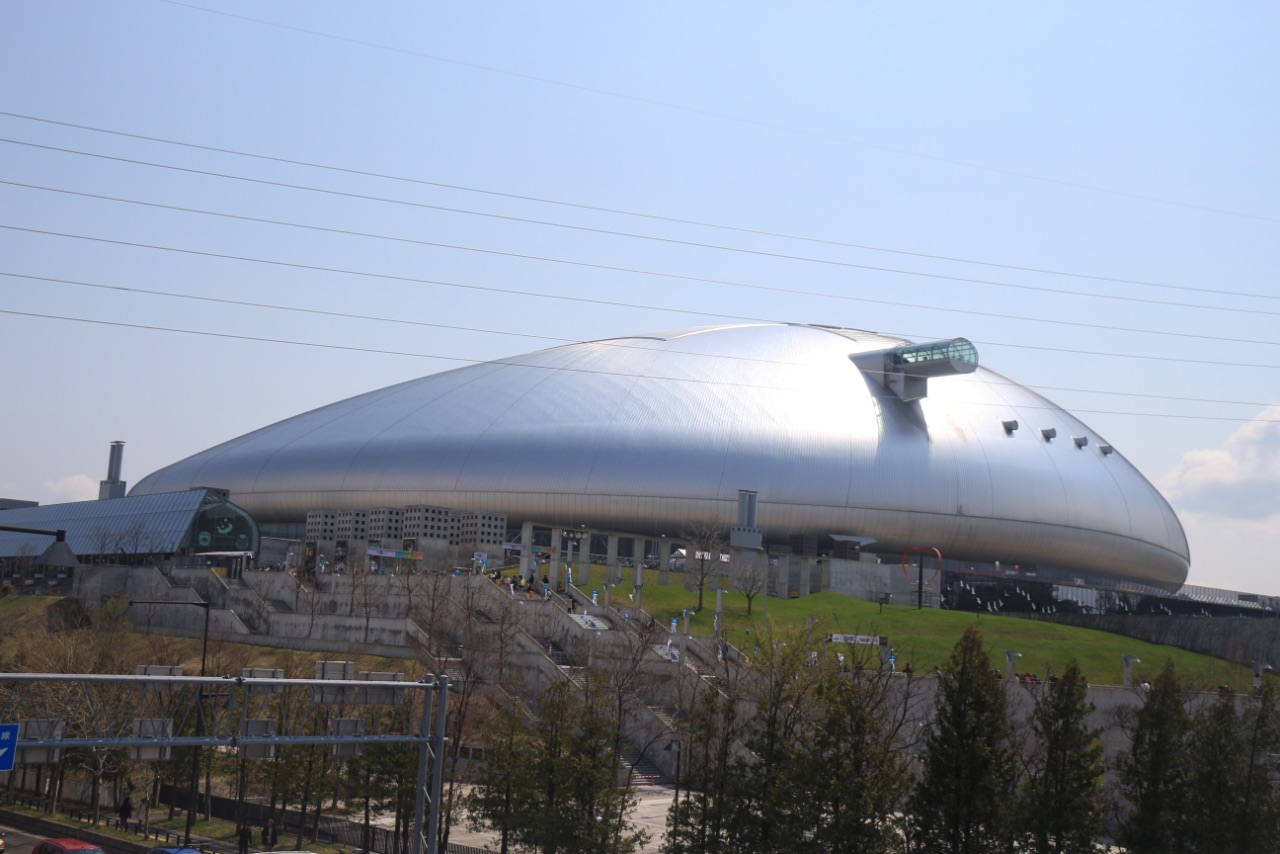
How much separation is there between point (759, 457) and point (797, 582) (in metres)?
10.6

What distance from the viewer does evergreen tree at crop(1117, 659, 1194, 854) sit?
34.4 m

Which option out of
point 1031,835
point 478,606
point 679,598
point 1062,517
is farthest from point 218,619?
point 1062,517

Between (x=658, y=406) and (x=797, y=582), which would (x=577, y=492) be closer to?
(x=658, y=406)

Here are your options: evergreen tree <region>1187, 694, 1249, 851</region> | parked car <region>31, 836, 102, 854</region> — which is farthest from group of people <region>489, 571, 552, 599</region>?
evergreen tree <region>1187, 694, 1249, 851</region>

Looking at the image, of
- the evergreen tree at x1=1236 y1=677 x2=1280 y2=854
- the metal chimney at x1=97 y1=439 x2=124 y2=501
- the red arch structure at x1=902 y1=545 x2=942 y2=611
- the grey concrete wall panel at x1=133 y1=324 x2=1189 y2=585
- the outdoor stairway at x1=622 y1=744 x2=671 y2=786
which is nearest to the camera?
the evergreen tree at x1=1236 y1=677 x2=1280 y2=854

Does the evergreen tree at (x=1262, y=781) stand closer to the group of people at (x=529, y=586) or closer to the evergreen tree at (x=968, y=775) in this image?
the evergreen tree at (x=968, y=775)

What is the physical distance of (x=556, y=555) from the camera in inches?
3024

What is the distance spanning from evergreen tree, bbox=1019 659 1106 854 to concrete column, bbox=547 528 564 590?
37397 mm

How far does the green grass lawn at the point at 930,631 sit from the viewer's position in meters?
56.2

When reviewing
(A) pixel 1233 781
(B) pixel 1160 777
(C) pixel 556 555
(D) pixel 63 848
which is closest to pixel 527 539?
(C) pixel 556 555

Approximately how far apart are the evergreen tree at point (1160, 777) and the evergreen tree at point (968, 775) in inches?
139

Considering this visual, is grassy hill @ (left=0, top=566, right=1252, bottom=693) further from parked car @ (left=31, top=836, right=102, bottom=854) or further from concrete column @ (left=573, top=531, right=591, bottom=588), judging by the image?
parked car @ (left=31, top=836, right=102, bottom=854)

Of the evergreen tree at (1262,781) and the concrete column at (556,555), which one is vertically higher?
the concrete column at (556,555)

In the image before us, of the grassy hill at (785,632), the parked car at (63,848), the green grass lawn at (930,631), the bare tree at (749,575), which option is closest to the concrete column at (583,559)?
the green grass lawn at (930,631)
